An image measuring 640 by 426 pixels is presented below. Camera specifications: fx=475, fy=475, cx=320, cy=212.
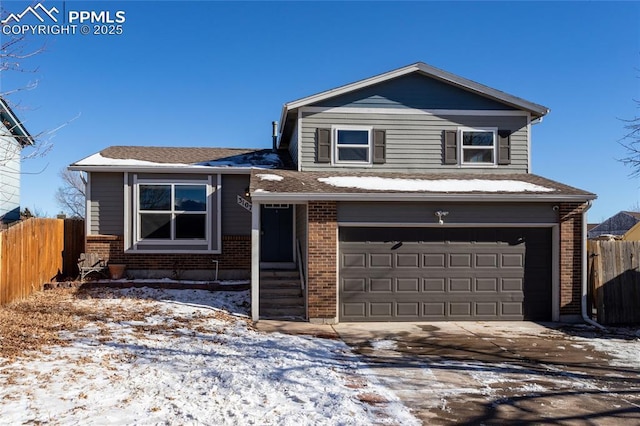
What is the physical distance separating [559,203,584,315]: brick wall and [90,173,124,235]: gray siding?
1167cm

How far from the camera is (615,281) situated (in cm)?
1100

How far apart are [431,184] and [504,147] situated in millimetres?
3097

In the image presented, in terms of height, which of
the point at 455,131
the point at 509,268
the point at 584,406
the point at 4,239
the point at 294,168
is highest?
the point at 455,131

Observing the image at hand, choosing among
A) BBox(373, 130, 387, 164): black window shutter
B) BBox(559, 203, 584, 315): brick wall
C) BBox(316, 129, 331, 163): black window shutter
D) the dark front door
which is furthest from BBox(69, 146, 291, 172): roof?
BBox(559, 203, 584, 315): brick wall

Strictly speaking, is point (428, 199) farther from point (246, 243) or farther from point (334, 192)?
point (246, 243)

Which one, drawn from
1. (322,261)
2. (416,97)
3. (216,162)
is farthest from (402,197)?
(216,162)

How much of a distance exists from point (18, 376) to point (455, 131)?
1118 centimetres

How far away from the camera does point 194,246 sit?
45.4ft

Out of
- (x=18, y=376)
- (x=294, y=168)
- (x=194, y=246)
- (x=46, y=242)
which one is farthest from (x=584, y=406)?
(x=46, y=242)

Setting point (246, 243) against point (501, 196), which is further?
point (246, 243)

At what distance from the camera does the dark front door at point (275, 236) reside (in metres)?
13.8

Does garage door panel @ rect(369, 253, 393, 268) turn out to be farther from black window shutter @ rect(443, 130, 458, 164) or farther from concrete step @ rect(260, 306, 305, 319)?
black window shutter @ rect(443, 130, 458, 164)

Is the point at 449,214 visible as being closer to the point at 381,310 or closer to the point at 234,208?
the point at 381,310

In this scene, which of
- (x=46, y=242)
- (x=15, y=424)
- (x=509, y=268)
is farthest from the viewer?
(x=46, y=242)
